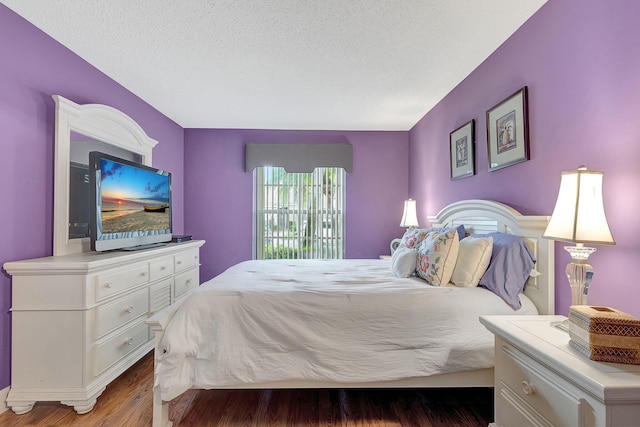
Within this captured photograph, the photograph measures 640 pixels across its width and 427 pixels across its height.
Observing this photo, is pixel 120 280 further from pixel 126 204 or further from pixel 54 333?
pixel 126 204

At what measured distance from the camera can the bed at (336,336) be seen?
166cm

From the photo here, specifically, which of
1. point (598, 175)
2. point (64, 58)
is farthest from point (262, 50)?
point (598, 175)

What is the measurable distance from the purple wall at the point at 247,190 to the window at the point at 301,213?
0.50 ft

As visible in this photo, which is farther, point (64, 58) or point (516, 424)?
point (64, 58)

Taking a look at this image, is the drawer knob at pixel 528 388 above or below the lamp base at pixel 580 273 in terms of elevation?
below

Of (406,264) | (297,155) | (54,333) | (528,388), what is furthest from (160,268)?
(528,388)

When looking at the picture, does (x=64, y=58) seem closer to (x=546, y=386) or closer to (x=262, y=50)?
(x=262, y=50)

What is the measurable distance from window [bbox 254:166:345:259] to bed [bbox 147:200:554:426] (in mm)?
2638

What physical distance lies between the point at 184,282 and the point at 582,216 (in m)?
3.09

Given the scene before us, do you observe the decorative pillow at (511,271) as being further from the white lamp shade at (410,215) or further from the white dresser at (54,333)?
the white dresser at (54,333)

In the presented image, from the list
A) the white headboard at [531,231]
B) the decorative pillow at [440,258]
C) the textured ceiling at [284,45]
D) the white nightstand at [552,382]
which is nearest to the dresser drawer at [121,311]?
the textured ceiling at [284,45]

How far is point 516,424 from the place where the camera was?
1271mm

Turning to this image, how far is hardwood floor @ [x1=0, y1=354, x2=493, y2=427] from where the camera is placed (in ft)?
5.70

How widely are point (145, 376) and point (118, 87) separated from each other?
8.22ft
